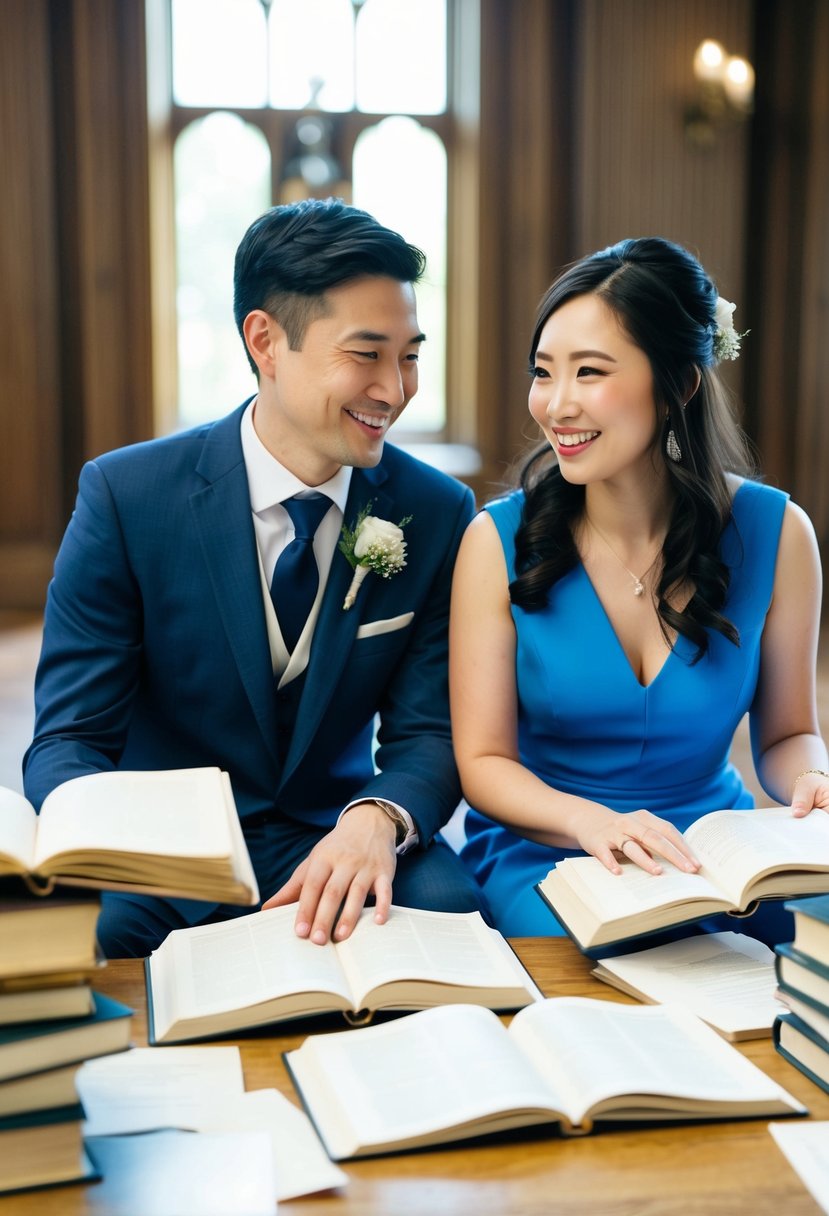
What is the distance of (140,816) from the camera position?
1.21 m

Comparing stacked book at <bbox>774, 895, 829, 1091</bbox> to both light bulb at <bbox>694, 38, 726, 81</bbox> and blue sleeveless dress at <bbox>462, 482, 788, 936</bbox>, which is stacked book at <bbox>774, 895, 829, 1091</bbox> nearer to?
blue sleeveless dress at <bbox>462, 482, 788, 936</bbox>

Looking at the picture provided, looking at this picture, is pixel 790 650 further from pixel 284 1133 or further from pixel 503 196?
pixel 503 196

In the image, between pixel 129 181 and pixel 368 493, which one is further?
pixel 129 181

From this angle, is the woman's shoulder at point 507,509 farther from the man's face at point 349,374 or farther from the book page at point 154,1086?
the book page at point 154,1086

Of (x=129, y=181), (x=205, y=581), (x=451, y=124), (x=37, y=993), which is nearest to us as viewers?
(x=37, y=993)

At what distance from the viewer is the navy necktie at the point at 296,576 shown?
2.23 metres

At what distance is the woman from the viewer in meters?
2.19

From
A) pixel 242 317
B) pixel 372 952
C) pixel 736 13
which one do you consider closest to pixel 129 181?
pixel 736 13

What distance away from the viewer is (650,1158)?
3.77ft

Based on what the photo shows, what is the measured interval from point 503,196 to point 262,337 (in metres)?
5.22

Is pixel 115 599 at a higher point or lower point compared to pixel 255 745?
higher

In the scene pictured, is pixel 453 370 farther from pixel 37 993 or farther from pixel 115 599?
pixel 37 993

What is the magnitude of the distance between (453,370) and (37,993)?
6.94 metres

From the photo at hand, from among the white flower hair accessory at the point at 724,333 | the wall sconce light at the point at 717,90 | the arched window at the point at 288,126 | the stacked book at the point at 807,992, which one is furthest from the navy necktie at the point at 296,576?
the wall sconce light at the point at 717,90
